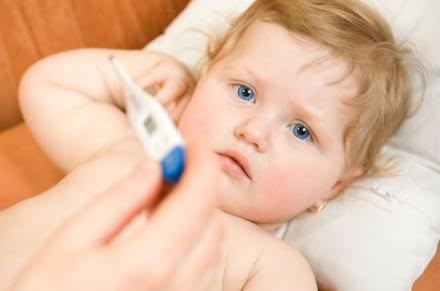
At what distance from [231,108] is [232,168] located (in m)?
0.11

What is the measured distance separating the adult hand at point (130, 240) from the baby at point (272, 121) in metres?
0.38

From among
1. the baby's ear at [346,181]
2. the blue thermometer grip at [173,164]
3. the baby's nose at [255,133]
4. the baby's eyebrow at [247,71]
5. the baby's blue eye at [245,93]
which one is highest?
the blue thermometer grip at [173,164]

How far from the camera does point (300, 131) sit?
90 cm

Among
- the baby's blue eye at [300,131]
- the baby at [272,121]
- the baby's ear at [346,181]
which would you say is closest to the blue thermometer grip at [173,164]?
the baby at [272,121]

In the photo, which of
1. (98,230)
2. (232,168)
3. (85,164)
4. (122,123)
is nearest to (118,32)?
(122,123)

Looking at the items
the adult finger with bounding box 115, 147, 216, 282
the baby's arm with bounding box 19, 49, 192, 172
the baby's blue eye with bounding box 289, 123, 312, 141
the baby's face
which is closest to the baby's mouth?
the baby's face

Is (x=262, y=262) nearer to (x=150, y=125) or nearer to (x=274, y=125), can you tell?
(x=274, y=125)

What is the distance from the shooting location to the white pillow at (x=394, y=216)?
3.03 feet

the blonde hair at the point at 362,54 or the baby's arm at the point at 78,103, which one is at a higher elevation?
the blonde hair at the point at 362,54

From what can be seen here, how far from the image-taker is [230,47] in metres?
1.00

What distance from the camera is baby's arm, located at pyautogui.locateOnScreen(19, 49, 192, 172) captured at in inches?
39.1

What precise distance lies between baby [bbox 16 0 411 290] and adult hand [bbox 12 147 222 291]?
0.38 metres

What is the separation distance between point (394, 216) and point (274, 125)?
284 mm

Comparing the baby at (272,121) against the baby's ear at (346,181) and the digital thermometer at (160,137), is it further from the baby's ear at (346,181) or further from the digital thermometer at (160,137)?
the digital thermometer at (160,137)
